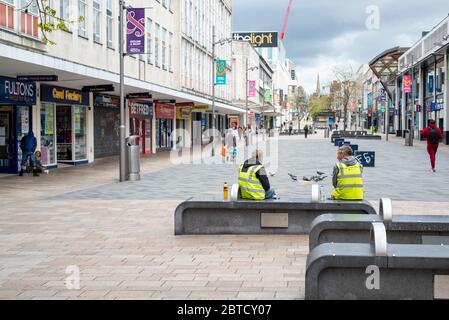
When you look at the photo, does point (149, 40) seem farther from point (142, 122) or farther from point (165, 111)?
point (165, 111)

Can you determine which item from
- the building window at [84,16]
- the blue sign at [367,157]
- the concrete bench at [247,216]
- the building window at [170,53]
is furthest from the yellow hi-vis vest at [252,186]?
the building window at [170,53]

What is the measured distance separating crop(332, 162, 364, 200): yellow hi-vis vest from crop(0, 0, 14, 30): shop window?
45.0 feet

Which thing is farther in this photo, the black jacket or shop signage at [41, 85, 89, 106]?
shop signage at [41, 85, 89, 106]

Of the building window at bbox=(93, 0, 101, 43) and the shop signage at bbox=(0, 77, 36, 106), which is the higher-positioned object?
the building window at bbox=(93, 0, 101, 43)

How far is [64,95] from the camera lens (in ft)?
85.6

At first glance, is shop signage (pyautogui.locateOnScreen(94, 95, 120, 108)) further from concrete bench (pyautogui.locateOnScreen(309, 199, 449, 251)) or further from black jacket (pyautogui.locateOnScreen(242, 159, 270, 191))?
concrete bench (pyautogui.locateOnScreen(309, 199, 449, 251))

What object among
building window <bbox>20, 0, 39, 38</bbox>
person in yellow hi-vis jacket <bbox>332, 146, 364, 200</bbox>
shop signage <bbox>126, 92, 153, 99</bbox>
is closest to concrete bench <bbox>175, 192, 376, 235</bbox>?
person in yellow hi-vis jacket <bbox>332, 146, 364, 200</bbox>

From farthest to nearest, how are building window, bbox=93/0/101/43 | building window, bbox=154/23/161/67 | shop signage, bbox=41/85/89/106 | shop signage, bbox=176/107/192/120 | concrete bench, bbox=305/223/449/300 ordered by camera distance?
shop signage, bbox=176/107/192/120 → building window, bbox=154/23/161/67 → building window, bbox=93/0/101/43 → shop signage, bbox=41/85/89/106 → concrete bench, bbox=305/223/449/300

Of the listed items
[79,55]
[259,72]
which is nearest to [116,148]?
[79,55]

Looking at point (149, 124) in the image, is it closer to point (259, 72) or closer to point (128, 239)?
point (128, 239)

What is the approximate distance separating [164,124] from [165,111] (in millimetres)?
1514

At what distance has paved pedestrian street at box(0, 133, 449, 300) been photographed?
21.6 feet

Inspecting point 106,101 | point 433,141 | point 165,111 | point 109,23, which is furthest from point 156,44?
point 433,141

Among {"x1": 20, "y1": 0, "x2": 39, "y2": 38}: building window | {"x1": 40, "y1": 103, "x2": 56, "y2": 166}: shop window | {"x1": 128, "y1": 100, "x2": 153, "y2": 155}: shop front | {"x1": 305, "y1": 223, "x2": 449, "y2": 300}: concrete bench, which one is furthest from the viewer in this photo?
{"x1": 128, "y1": 100, "x2": 153, "y2": 155}: shop front
